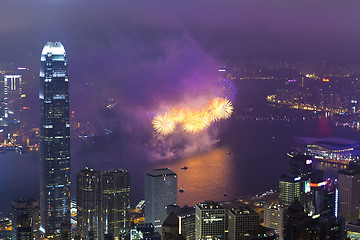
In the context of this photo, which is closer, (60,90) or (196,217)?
(196,217)

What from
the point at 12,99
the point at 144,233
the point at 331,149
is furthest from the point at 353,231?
the point at 12,99

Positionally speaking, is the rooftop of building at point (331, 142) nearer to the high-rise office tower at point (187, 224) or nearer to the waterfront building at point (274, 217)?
the waterfront building at point (274, 217)

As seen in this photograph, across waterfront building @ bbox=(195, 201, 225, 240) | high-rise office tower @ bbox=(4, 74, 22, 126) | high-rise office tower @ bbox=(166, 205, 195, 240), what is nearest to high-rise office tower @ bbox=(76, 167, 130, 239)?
high-rise office tower @ bbox=(166, 205, 195, 240)

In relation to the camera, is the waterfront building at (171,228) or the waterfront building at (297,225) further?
the waterfront building at (297,225)

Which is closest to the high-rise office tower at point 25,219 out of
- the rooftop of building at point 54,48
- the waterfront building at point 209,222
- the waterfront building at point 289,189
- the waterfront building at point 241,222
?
the waterfront building at point 209,222

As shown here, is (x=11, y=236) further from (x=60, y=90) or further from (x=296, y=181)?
(x=296, y=181)

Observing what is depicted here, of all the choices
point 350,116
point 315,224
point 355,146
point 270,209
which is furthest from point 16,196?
point 350,116
